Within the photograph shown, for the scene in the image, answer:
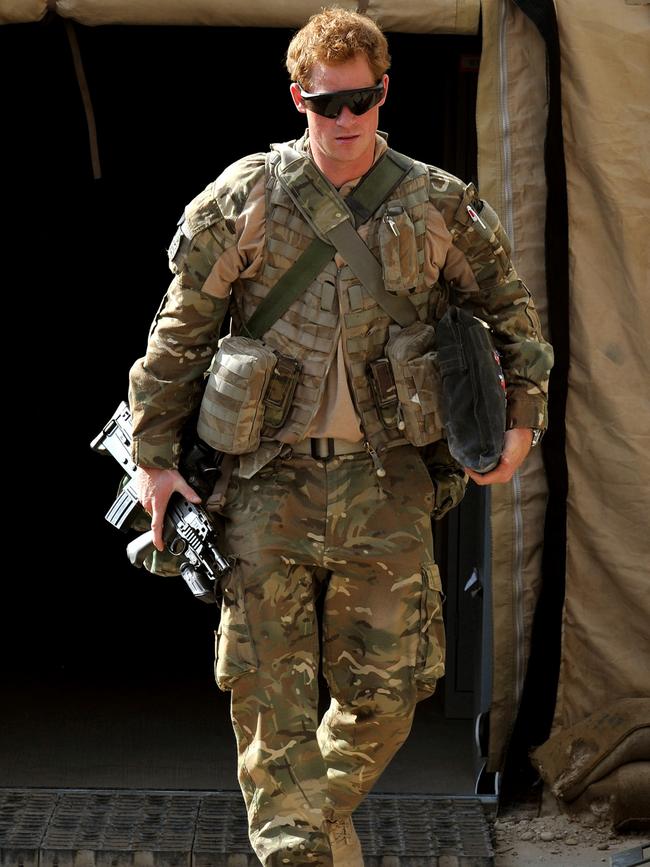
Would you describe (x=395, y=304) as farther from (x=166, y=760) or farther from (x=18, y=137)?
(x=18, y=137)

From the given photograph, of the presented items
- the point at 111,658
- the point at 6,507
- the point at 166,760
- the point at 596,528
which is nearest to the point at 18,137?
the point at 6,507

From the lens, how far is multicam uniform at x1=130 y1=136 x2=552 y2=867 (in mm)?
3270

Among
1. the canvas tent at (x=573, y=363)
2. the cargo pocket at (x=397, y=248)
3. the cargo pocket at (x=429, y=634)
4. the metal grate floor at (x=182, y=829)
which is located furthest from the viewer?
the canvas tent at (x=573, y=363)

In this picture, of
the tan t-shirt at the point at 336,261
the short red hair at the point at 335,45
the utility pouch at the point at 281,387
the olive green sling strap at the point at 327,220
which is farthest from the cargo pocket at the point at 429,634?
the short red hair at the point at 335,45

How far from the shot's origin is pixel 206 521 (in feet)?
10.8

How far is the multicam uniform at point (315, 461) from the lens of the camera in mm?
3270

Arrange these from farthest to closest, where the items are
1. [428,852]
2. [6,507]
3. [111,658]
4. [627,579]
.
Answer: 1. [6,507]
2. [111,658]
3. [627,579]
4. [428,852]

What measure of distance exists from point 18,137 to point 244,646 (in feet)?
15.6

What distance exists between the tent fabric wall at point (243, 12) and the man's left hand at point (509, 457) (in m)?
1.31

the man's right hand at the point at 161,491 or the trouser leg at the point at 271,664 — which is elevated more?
the man's right hand at the point at 161,491

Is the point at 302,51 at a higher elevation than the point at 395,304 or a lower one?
higher

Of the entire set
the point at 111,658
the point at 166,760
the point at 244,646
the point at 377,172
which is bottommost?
the point at 111,658

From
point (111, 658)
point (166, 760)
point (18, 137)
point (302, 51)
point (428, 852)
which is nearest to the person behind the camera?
point (302, 51)

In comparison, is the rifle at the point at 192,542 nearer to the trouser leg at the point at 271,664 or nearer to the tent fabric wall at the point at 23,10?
the trouser leg at the point at 271,664
